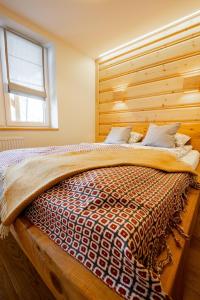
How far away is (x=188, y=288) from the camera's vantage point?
841mm

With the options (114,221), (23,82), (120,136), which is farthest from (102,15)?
(114,221)

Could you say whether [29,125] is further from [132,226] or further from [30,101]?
[132,226]

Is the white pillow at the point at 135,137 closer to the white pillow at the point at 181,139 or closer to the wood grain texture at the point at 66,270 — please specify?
the white pillow at the point at 181,139

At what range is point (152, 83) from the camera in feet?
8.79

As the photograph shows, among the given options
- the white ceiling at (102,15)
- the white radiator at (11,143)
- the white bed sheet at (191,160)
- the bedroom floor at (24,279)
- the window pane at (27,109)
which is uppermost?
the white ceiling at (102,15)

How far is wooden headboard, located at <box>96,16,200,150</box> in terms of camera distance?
7.57 ft

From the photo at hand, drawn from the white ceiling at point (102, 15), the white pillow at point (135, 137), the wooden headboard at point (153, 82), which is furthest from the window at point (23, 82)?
the white pillow at point (135, 137)

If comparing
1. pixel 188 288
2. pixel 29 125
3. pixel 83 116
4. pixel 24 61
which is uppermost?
pixel 24 61

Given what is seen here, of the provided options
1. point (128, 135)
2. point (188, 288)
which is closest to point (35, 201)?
point (188, 288)

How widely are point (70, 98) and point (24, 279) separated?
2822 mm

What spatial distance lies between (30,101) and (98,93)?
1.48 metres

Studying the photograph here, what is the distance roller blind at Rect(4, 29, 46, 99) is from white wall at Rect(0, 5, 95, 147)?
281 mm

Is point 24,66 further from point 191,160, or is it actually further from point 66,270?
point 66,270

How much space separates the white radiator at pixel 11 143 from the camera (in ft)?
7.25
